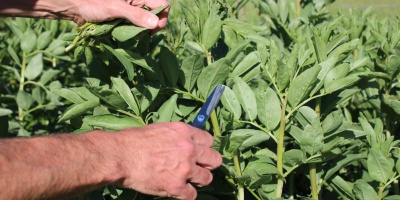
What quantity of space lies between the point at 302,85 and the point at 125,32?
32 cm

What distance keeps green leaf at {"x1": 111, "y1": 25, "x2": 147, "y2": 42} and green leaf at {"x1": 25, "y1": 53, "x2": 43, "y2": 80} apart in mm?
941

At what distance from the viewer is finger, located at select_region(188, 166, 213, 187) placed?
96 cm

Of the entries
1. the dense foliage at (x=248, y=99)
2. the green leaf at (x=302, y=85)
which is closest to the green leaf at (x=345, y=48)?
the dense foliage at (x=248, y=99)

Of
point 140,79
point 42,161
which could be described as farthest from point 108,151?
point 140,79

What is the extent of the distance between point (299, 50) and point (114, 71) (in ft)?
1.27

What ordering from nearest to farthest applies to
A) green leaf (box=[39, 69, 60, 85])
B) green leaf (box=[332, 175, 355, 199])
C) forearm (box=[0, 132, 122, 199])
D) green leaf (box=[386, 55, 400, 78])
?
1. forearm (box=[0, 132, 122, 199])
2. green leaf (box=[332, 175, 355, 199])
3. green leaf (box=[386, 55, 400, 78])
4. green leaf (box=[39, 69, 60, 85])

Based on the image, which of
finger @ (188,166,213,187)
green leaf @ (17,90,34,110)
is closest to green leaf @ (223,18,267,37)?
finger @ (188,166,213,187)

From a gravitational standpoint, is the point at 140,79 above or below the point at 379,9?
above

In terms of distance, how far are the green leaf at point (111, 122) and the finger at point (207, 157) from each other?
0.55 ft

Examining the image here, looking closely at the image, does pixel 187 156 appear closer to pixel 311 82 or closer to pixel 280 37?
pixel 311 82

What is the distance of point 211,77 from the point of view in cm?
114

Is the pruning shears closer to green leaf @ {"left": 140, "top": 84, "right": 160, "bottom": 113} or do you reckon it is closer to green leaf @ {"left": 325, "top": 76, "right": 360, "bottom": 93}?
green leaf @ {"left": 140, "top": 84, "right": 160, "bottom": 113}

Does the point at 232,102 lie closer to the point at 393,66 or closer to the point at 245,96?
the point at 245,96

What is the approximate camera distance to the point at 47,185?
2.74 ft
